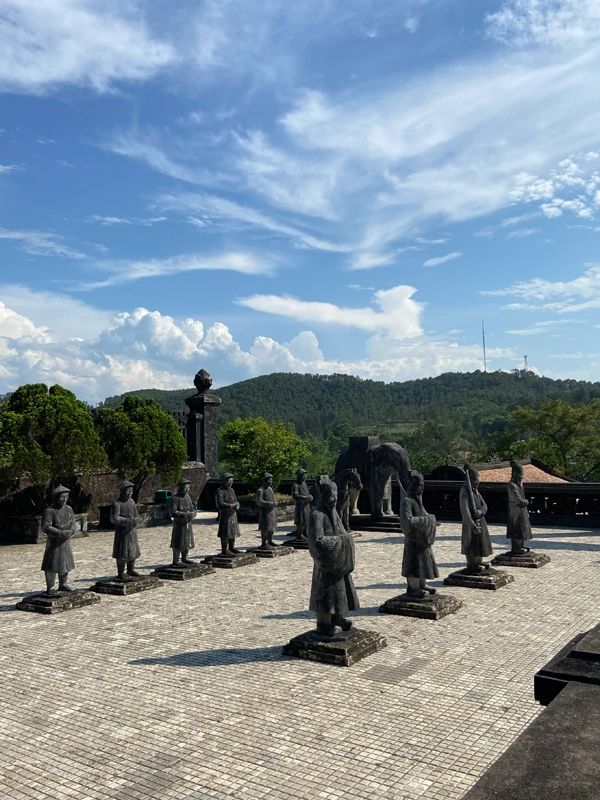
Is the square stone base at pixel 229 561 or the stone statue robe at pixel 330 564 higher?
the stone statue robe at pixel 330 564

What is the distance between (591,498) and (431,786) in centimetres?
1630

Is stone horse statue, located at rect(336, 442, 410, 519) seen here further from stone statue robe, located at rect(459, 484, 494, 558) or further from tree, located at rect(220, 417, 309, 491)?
stone statue robe, located at rect(459, 484, 494, 558)

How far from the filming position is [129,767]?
564cm

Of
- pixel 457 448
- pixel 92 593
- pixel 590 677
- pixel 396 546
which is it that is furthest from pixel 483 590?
pixel 457 448

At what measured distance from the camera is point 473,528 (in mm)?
12008

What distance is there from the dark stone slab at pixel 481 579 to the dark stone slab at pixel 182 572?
5040 mm

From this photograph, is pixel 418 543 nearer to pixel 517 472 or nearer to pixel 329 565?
pixel 329 565

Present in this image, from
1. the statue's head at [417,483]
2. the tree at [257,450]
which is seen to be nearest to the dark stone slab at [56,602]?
the statue's head at [417,483]

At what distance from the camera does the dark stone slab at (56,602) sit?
11016mm

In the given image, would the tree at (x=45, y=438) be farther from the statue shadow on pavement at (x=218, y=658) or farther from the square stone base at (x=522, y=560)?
the square stone base at (x=522, y=560)

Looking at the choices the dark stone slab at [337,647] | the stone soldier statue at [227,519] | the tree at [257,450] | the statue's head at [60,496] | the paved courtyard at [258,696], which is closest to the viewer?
the paved courtyard at [258,696]

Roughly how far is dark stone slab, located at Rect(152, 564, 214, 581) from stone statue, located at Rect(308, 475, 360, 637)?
5.70m

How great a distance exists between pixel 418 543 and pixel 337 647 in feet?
8.93

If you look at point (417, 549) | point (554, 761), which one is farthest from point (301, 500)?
point (554, 761)
